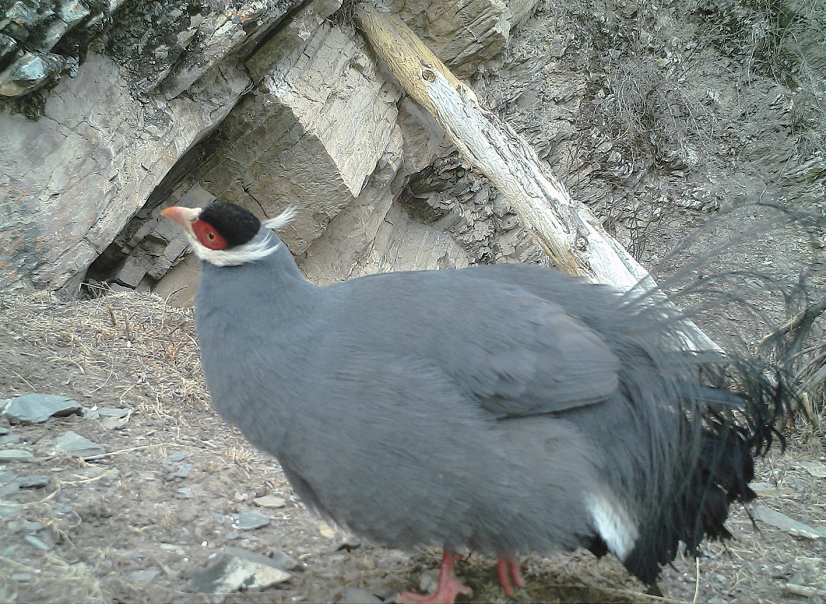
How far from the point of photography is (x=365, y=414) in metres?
1.93

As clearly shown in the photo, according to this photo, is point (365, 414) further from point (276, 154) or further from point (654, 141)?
point (654, 141)

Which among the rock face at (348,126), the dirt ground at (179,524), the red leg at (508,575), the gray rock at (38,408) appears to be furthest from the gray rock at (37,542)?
the rock face at (348,126)

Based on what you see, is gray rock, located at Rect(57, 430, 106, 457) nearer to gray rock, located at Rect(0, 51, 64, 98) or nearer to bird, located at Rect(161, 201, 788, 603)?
bird, located at Rect(161, 201, 788, 603)

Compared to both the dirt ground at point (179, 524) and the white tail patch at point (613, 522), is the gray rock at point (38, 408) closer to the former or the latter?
the dirt ground at point (179, 524)

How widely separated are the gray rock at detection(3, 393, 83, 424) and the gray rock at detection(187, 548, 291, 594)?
1.38 metres

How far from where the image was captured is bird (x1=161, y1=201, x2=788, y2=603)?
195 cm

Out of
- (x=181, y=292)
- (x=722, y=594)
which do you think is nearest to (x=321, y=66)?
(x=181, y=292)

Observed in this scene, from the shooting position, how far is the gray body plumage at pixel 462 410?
1944 millimetres

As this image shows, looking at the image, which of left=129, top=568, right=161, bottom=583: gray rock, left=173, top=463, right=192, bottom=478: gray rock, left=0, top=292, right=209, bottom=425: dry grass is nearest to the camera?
left=129, top=568, right=161, bottom=583: gray rock

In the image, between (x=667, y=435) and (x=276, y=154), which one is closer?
(x=667, y=435)

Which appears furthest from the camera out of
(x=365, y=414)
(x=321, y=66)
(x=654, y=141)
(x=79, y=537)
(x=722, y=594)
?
(x=654, y=141)

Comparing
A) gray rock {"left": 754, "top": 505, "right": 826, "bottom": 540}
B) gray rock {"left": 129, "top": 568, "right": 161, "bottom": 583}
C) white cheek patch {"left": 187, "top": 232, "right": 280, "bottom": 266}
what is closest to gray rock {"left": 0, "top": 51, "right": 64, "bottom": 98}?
white cheek patch {"left": 187, "top": 232, "right": 280, "bottom": 266}

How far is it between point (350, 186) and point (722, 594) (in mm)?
5057

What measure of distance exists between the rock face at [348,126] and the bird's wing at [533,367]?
3.81 metres
